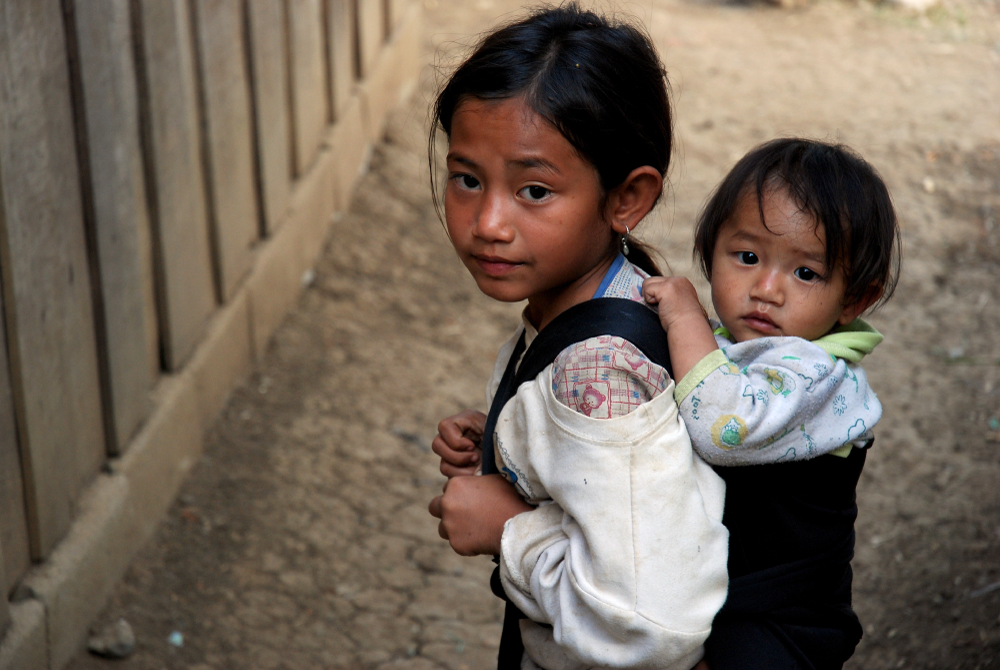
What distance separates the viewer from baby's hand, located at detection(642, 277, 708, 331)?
1604 mm

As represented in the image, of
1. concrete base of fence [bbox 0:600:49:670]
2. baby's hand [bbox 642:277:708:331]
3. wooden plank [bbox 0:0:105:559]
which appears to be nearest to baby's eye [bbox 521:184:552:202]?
baby's hand [bbox 642:277:708:331]

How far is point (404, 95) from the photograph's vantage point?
7297mm

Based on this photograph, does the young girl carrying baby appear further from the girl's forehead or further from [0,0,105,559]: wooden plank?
[0,0,105,559]: wooden plank

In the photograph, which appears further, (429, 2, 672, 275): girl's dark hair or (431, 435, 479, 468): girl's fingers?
(431, 435, 479, 468): girl's fingers

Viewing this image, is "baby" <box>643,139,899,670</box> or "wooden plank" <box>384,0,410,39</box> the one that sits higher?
"baby" <box>643,139,899,670</box>

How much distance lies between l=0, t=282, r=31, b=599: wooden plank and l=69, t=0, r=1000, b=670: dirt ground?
41 cm

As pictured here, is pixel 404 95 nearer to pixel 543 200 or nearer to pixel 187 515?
pixel 187 515

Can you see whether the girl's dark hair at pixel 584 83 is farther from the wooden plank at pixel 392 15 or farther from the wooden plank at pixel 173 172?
the wooden plank at pixel 392 15

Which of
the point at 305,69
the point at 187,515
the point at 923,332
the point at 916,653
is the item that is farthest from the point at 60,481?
the point at 923,332

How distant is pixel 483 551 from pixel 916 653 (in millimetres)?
1915

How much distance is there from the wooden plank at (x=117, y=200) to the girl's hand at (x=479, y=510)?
1.72 m

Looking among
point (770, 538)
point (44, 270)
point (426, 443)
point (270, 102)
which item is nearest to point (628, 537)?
point (770, 538)

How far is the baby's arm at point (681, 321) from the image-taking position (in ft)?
5.05

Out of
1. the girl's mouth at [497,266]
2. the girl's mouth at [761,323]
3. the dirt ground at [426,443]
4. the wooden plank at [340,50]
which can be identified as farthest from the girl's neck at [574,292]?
the wooden plank at [340,50]
